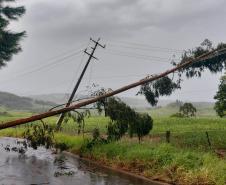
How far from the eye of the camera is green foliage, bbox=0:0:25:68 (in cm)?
5134

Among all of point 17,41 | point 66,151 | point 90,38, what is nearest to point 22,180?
point 66,151

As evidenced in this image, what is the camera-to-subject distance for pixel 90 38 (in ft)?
146

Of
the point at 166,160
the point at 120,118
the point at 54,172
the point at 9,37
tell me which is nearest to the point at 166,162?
the point at 166,160

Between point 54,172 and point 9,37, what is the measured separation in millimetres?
30139

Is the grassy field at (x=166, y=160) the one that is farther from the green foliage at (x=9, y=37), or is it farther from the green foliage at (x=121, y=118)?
the green foliage at (x=9, y=37)

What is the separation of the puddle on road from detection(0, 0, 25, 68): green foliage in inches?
882

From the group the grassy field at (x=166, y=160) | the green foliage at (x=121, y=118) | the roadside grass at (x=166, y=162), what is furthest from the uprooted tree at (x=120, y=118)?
the roadside grass at (x=166, y=162)

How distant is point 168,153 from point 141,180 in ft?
7.56

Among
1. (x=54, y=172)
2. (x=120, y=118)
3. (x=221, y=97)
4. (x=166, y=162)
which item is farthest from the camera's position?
(x=221, y=97)

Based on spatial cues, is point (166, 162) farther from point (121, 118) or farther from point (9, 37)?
point (9, 37)

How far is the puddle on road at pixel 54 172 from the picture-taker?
2236cm

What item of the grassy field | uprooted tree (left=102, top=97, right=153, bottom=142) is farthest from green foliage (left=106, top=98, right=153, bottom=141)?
the grassy field

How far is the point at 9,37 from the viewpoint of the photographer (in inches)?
2037

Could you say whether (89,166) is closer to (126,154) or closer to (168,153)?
(126,154)
